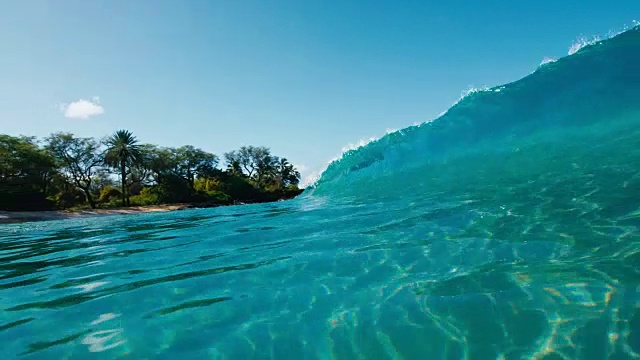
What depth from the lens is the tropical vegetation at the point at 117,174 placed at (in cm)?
2997

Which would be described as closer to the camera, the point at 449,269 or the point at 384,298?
the point at 384,298

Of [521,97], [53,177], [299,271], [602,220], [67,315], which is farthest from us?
[53,177]

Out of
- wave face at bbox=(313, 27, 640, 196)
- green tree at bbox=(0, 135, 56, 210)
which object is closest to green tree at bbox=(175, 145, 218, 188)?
green tree at bbox=(0, 135, 56, 210)

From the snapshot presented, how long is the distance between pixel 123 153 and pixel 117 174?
5.54 m

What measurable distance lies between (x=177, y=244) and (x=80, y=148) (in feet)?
137

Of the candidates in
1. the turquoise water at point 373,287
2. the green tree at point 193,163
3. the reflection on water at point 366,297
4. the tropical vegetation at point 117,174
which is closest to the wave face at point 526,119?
the turquoise water at point 373,287

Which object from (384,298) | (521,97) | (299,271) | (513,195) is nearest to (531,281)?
(384,298)

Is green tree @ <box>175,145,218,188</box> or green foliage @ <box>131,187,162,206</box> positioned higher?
green tree @ <box>175,145,218,188</box>

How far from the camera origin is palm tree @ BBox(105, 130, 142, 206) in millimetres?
38719

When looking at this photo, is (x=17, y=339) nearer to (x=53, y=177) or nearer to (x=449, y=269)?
(x=449, y=269)

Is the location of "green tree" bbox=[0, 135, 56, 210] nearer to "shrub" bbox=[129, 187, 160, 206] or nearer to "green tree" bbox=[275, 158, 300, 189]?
"shrub" bbox=[129, 187, 160, 206]

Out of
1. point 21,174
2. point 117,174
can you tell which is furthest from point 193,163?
point 21,174

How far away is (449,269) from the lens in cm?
286

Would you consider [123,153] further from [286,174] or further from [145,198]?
[286,174]
